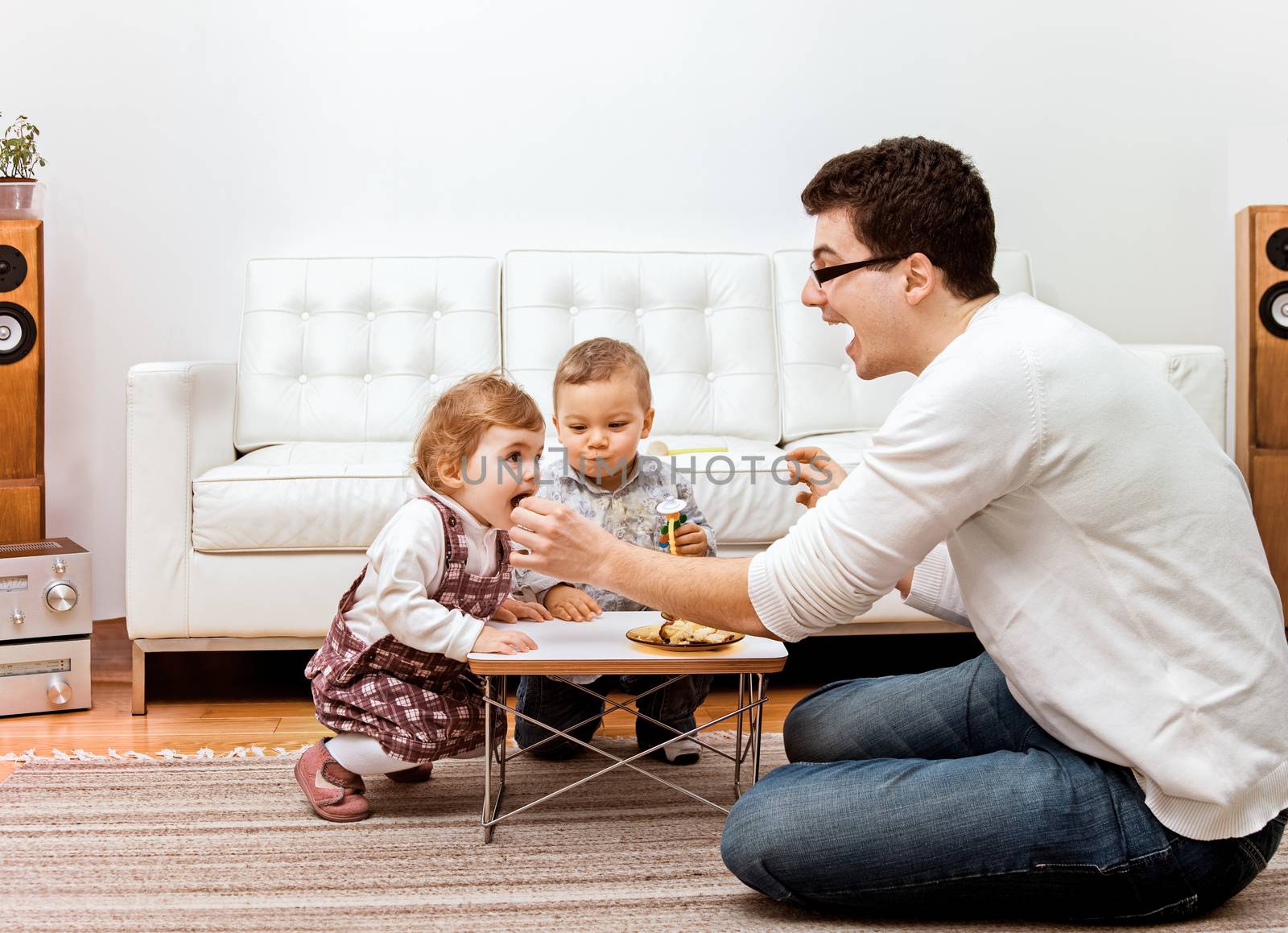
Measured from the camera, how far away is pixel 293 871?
1.49 metres

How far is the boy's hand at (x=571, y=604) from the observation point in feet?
6.06

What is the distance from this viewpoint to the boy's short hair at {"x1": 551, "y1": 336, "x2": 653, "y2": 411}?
194 cm

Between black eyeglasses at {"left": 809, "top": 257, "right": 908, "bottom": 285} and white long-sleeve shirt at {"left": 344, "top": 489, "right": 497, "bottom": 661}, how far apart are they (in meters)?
0.68

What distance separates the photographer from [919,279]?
136cm

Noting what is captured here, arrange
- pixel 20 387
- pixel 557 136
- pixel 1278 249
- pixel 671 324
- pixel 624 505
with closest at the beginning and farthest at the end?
pixel 624 505 → pixel 20 387 → pixel 1278 249 → pixel 671 324 → pixel 557 136

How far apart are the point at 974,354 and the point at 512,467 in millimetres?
778

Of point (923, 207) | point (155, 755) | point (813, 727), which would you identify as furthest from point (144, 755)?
point (923, 207)

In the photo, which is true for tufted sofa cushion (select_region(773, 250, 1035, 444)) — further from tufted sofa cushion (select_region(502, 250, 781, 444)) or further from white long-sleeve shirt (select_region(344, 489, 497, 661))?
white long-sleeve shirt (select_region(344, 489, 497, 661))

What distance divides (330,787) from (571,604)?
47cm

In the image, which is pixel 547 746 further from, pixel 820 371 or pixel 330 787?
pixel 820 371

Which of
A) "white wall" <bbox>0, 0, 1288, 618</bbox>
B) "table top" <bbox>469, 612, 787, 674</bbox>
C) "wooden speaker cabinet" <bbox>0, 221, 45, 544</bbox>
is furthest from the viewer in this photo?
"white wall" <bbox>0, 0, 1288, 618</bbox>

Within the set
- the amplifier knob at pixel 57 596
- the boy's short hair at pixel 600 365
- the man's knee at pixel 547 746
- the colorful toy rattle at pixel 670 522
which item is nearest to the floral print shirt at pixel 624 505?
the colorful toy rattle at pixel 670 522

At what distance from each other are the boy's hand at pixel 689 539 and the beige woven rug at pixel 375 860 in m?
0.39

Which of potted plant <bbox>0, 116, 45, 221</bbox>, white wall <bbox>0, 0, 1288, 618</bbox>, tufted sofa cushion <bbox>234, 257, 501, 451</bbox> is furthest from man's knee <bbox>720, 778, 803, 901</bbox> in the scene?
potted plant <bbox>0, 116, 45, 221</bbox>
